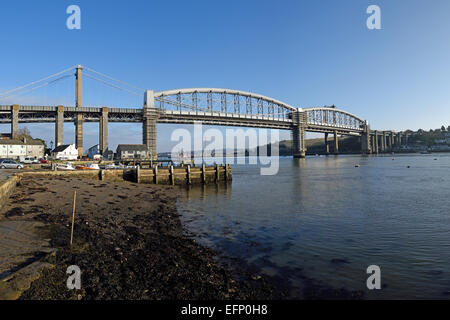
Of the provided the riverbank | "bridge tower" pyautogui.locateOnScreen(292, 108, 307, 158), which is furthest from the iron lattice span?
the riverbank

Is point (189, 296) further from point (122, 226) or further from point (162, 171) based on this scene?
point (162, 171)

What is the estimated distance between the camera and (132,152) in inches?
3169

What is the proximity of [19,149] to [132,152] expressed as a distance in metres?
29.2

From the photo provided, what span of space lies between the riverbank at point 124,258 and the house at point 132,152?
65.2 m

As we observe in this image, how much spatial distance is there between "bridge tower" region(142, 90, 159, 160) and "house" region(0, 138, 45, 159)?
106 feet

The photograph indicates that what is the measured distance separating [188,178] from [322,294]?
31.3 m

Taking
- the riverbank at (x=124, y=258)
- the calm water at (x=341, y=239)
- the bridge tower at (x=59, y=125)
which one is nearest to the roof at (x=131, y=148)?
the bridge tower at (x=59, y=125)

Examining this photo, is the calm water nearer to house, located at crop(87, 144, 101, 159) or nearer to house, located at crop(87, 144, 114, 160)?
house, located at crop(87, 144, 114, 160)

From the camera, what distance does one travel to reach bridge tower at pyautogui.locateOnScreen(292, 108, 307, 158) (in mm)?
152075

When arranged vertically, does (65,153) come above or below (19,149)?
below

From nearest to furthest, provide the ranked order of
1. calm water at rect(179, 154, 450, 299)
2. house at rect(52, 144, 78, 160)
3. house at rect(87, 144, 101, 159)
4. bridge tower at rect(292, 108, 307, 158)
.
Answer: calm water at rect(179, 154, 450, 299)
house at rect(52, 144, 78, 160)
house at rect(87, 144, 101, 159)
bridge tower at rect(292, 108, 307, 158)

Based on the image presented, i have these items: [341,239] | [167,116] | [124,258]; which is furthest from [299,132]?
[124,258]

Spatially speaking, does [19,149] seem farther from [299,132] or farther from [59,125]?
[299,132]
